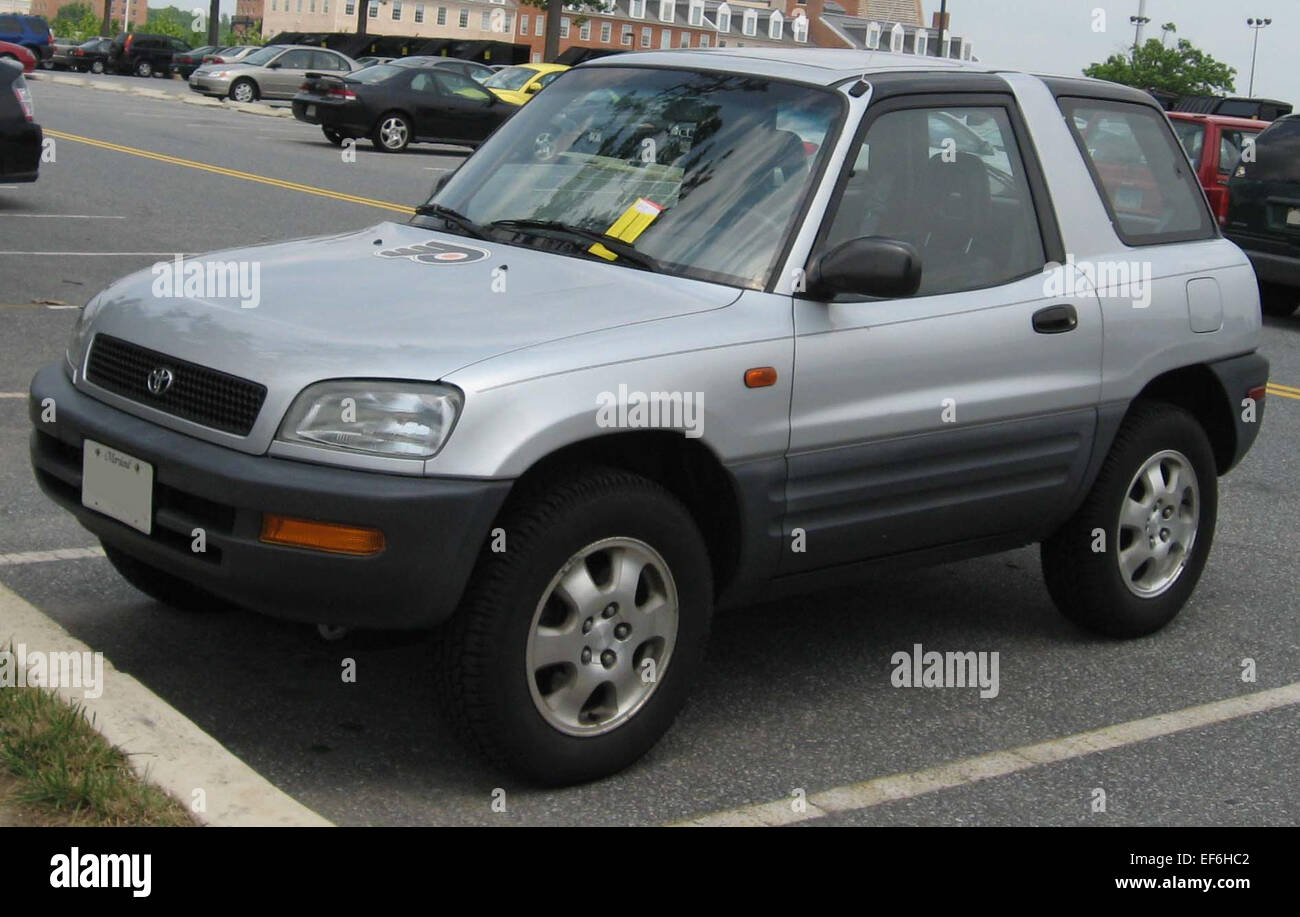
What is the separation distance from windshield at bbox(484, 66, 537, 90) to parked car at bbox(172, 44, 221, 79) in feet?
97.9

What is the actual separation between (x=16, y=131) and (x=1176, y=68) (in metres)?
93.5

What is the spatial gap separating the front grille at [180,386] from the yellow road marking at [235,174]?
12.4 meters

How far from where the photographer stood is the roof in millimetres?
4988

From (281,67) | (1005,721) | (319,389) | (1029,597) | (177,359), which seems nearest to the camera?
(319,389)

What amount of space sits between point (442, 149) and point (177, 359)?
2780 centimetres

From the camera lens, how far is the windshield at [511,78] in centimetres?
3353

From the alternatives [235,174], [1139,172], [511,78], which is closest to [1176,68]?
[511,78]

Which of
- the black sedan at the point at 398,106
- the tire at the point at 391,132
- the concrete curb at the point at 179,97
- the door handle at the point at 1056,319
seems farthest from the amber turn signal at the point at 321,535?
the concrete curb at the point at 179,97

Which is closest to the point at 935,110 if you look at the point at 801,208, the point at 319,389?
the point at 801,208

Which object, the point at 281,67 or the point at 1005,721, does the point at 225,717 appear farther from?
the point at 281,67

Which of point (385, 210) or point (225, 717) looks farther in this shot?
point (385, 210)

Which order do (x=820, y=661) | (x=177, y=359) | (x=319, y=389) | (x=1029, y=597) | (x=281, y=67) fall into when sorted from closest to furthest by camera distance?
1. (x=319, y=389)
2. (x=177, y=359)
3. (x=820, y=661)
4. (x=1029, y=597)
5. (x=281, y=67)

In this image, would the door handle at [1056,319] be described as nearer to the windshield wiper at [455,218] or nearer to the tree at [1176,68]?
the windshield wiper at [455,218]

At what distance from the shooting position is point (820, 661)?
5238mm
